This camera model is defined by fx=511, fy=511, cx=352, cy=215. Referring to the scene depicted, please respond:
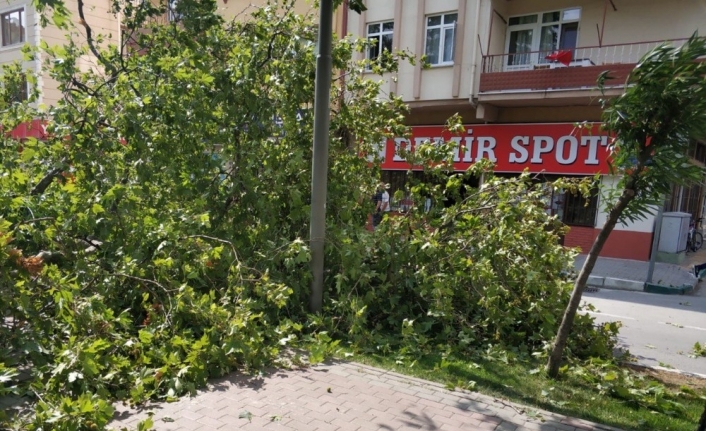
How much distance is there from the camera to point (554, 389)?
4.62 meters

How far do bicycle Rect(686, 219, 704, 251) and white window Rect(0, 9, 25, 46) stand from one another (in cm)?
3040

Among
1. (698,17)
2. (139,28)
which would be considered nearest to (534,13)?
(698,17)

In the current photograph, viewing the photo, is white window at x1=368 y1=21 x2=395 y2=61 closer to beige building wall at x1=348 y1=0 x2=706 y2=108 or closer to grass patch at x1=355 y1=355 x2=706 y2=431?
beige building wall at x1=348 y1=0 x2=706 y2=108

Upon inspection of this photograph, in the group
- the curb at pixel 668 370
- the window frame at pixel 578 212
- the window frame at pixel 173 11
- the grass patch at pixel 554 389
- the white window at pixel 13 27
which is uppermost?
the white window at pixel 13 27

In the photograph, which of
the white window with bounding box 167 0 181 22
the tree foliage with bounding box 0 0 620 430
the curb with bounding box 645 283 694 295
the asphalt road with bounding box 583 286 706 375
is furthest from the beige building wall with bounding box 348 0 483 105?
the white window with bounding box 167 0 181 22

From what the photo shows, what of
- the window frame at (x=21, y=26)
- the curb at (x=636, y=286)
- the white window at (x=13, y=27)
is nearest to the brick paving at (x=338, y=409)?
the curb at (x=636, y=286)

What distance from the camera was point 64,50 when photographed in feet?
21.1

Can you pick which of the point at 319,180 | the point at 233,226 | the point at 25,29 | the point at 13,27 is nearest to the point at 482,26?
the point at 319,180

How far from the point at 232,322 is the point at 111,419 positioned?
1357 mm

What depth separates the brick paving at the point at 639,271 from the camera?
12.5 meters

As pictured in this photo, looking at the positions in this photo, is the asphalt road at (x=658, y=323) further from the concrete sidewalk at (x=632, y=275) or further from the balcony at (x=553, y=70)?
the balcony at (x=553, y=70)

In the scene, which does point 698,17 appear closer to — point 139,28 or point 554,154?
point 554,154

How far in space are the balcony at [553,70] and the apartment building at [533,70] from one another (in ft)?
0.09

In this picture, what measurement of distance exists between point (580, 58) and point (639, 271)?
6385 millimetres
